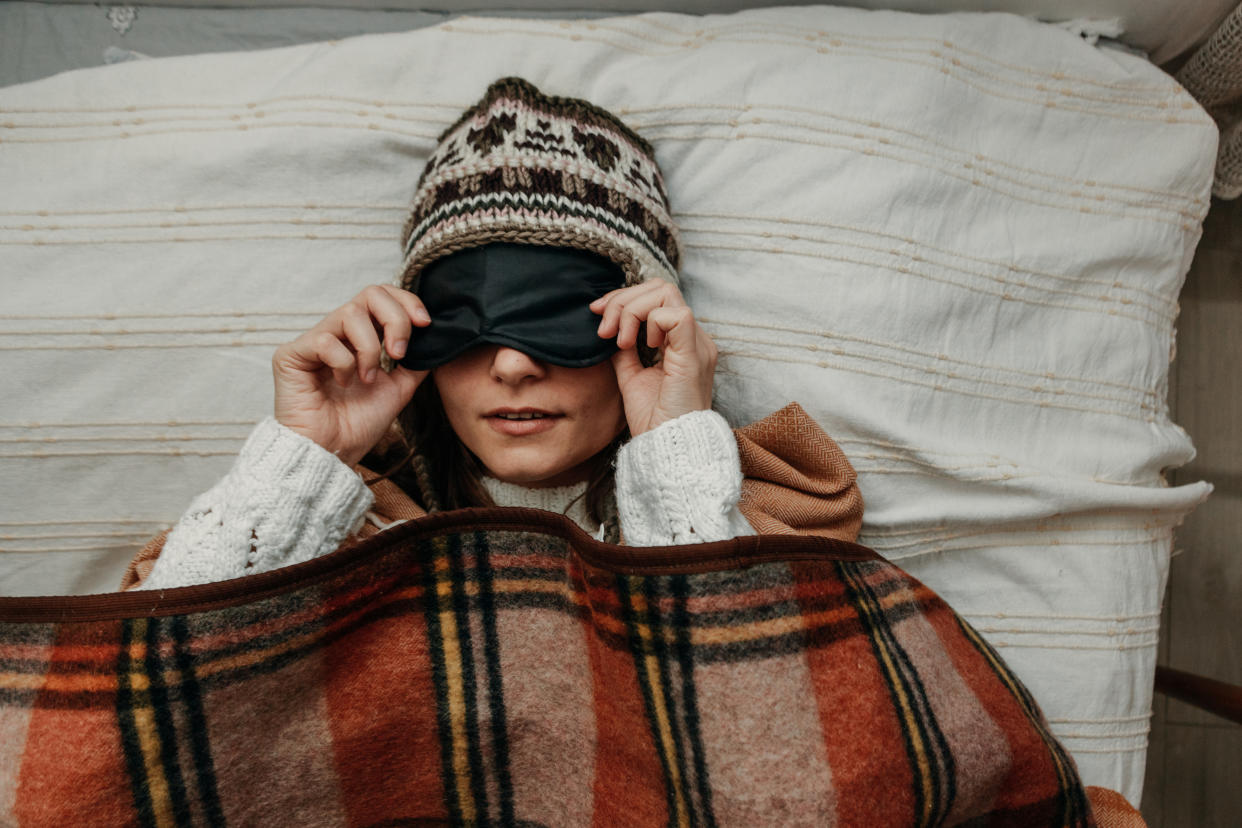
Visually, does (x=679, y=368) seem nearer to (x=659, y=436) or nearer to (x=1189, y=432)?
(x=659, y=436)

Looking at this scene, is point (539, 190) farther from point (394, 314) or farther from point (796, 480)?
point (796, 480)

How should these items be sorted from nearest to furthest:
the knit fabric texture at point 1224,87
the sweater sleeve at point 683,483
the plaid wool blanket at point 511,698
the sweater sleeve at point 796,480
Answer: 1. the plaid wool blanket at point 511,698
2. the sweater sleeve at point 683,483
3. the sweater sleeve at point 796,480
4. the knit fabric texture at point 1224,87

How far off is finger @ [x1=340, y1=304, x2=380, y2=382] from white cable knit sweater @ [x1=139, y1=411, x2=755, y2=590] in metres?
0.10

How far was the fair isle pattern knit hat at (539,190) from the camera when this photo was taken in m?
0.70

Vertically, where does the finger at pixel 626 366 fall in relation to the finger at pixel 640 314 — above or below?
below

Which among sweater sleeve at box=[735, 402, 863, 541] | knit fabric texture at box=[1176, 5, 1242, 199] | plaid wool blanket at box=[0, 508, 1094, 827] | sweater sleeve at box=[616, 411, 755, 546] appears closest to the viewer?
plaid wool blanket at box=[0, 508, 1094, 827]

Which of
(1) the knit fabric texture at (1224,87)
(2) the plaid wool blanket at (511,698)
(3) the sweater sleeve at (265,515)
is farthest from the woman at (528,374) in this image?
(1) the knit fabric texture at (1224,87)

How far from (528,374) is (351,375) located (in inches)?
8.7

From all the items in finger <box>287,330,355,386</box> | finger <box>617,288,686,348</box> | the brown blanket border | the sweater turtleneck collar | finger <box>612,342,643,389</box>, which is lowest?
the sweater turtleneck collar

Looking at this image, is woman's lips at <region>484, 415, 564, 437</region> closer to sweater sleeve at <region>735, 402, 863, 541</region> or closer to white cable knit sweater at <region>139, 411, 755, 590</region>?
white cable knit sweater at <region>139, 411, 755, 590</region>

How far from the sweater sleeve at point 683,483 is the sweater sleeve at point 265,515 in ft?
0.95

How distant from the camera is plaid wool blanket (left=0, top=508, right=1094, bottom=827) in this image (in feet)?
1.88

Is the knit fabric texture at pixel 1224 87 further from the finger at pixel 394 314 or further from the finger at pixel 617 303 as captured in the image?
the finger at pixel 394 314

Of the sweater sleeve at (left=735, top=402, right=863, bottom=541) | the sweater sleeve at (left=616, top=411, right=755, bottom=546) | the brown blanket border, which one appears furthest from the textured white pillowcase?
the brown blanket border
